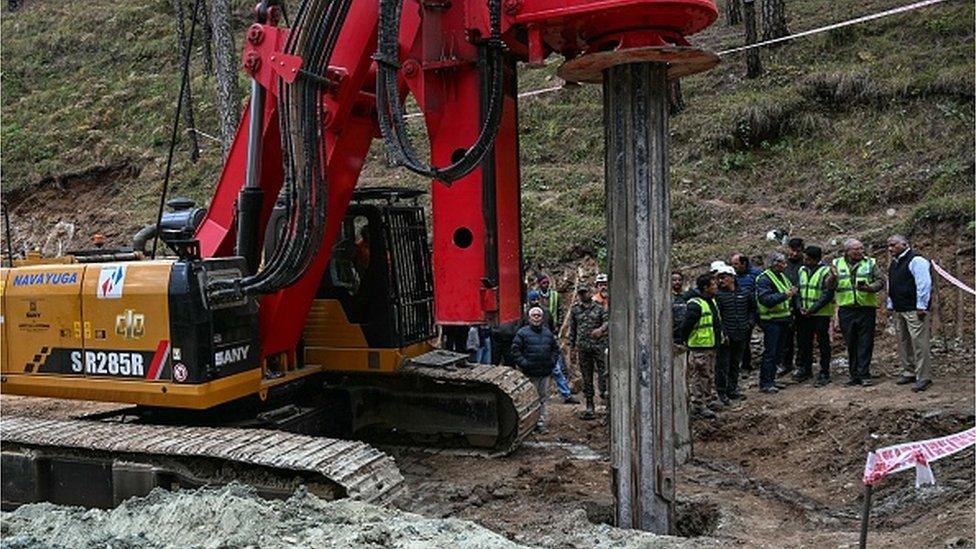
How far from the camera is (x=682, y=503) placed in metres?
6.41

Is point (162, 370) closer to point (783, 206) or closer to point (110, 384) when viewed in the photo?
point (110, 384)

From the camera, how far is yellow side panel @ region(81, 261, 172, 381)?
615 cm

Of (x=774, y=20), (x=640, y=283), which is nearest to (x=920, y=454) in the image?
(x=640, y=283)

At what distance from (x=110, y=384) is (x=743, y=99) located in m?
12.2

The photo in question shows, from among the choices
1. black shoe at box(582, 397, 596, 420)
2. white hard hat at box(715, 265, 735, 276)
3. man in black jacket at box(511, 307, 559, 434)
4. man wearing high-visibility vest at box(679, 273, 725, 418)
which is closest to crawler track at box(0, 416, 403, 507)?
man in black jacket at box(511, 307, 559, 434)

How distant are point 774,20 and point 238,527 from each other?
50.7 ft

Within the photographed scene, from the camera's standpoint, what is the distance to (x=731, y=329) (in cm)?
978

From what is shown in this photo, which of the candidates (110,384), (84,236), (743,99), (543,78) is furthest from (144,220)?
(110,384)

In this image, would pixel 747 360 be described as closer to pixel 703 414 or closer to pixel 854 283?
pixel 854 283

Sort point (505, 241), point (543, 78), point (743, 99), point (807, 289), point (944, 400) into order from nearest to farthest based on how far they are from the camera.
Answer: point (505, 241) → point (944, 400) → point (807, 289) → point (743, 99) → point (543, 78)

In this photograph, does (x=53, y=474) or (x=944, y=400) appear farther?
(x=944, y=400)

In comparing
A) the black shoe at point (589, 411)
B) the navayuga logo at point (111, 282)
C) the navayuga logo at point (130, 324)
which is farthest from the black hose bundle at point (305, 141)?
the black shoe at point (589, 411)

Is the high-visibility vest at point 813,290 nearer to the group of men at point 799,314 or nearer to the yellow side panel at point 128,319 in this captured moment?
the group of men at point 799,314

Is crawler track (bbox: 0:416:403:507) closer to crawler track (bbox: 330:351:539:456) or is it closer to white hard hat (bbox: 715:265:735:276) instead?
crawler track (bbox: 330:351:539:456)
